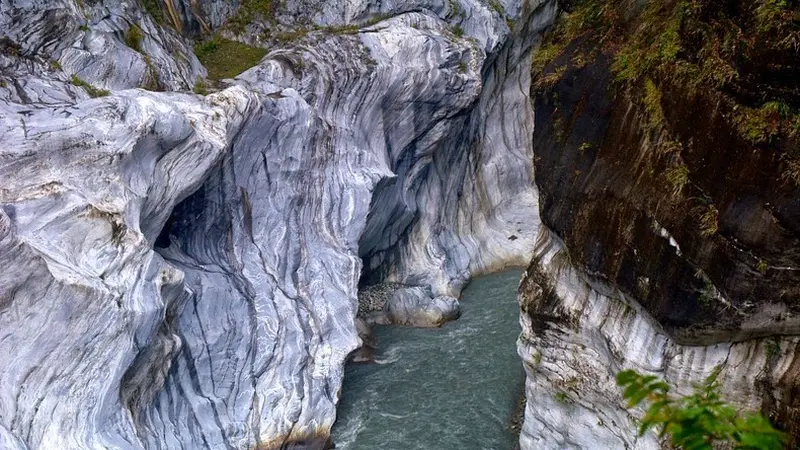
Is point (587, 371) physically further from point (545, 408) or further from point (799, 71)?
point (799, 71)

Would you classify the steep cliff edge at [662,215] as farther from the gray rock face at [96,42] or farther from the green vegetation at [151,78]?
the gray rock face at [96,42]

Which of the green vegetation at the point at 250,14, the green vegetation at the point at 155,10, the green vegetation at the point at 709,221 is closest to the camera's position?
the green vegetation at the point at 709,221

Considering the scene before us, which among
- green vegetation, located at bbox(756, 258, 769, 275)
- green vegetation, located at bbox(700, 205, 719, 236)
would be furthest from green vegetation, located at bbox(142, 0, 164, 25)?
green vegetation, located at bbox(756, 258, 769, 275)

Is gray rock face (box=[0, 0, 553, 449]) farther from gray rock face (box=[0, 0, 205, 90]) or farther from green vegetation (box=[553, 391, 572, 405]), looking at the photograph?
green vegetation (box=[553, 391, 572, 405])

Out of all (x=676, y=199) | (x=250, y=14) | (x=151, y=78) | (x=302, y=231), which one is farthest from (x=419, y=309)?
(x=250, y=14)

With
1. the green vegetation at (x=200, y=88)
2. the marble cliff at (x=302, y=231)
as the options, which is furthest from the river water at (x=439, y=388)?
the green vegetation at (x=200, y=88)

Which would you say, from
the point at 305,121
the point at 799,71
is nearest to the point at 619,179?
the point at 799,71

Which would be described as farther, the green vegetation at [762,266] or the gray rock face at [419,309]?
the gray rock face at [419,309]

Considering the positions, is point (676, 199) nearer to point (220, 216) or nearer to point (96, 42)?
point (220, 216)
